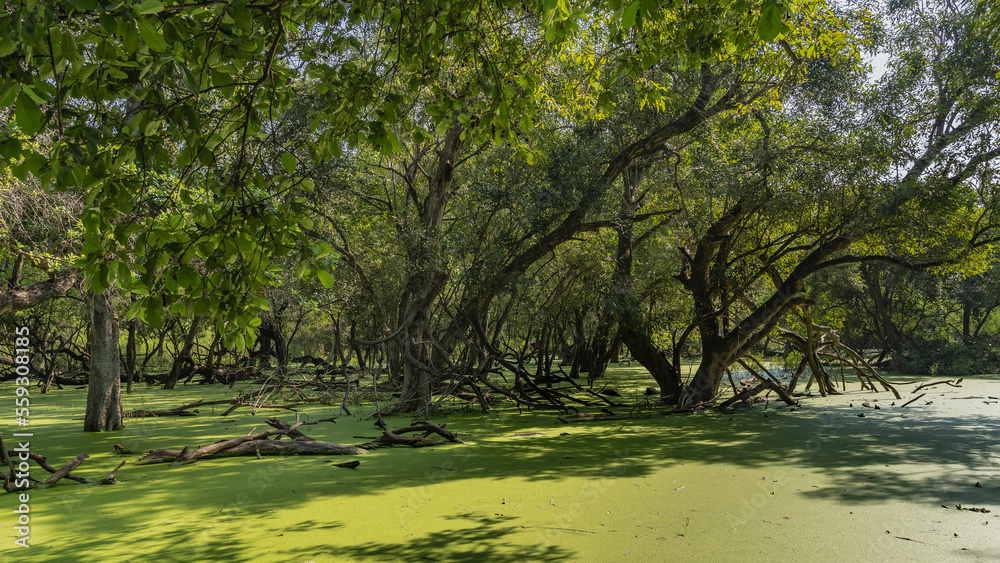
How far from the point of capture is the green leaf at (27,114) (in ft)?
4.93

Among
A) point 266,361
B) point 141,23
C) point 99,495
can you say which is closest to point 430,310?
point 99,495

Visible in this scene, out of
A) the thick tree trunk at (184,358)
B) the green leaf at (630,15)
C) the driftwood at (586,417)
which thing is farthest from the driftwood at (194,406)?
the green leaf at (630,15)

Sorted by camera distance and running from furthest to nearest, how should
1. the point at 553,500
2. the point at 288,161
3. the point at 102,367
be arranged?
the point at 102,367 → the point at 553,500 → the point at 288,161

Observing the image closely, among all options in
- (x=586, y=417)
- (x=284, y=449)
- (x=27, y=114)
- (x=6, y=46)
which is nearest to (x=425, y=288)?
(x=586, y=417)

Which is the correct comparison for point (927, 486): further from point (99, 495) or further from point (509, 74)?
point (99, 495)

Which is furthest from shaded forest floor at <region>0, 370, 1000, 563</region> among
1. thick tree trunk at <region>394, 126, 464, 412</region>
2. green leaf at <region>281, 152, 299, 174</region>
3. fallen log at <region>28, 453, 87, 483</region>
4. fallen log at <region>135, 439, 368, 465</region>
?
green leaf at <region>281, 152, 299, 174</region>

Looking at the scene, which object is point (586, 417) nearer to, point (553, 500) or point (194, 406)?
point (553, 500)

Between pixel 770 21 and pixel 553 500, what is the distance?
301 cm

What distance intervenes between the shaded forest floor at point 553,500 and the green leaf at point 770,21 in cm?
223

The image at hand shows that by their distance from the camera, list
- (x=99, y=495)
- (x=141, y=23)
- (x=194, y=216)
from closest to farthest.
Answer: (x=141, y=23) → (x=194, y=216) → (x=99, y=495)

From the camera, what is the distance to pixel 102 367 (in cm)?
667

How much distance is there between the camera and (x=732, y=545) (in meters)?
2.97

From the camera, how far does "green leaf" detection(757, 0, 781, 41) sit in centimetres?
160

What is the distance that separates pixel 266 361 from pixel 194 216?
17959mm
